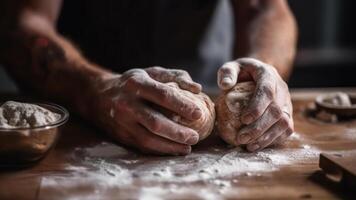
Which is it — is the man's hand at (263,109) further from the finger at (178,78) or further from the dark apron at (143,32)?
the dark apron at (143,32)

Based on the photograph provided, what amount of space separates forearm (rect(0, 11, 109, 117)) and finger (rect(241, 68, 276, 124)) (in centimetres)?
41

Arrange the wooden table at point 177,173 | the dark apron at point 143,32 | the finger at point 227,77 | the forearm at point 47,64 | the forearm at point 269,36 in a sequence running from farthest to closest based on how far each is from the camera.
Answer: the dark apron at point 143,32
the forearm at point 269,36
the forearm at point 47,64
the finger at point 227,77
the wooden table at point 177,173

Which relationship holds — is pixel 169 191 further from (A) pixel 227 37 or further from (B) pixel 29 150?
(A) pixel 227 37

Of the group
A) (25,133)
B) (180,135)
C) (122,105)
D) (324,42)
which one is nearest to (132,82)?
(122,105)

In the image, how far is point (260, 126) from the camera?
4.30ft

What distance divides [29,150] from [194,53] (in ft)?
3.06

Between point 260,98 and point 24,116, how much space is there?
0.51 m

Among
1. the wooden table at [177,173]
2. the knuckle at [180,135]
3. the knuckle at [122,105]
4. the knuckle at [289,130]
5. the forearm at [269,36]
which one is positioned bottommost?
the wooden table at [177,173]

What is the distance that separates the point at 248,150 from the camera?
1.34m

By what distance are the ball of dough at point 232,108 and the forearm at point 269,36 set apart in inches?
13.1

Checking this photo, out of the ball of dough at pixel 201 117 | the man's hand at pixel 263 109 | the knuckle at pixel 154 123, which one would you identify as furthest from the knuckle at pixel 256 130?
the knuckle at pixel 154 123

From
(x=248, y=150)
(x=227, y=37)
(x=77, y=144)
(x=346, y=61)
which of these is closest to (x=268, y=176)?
(x=248, y=150)

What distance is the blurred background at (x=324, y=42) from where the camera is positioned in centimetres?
317

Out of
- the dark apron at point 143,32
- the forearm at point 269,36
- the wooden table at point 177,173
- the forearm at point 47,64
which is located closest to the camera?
the wooden table at point 177,173
